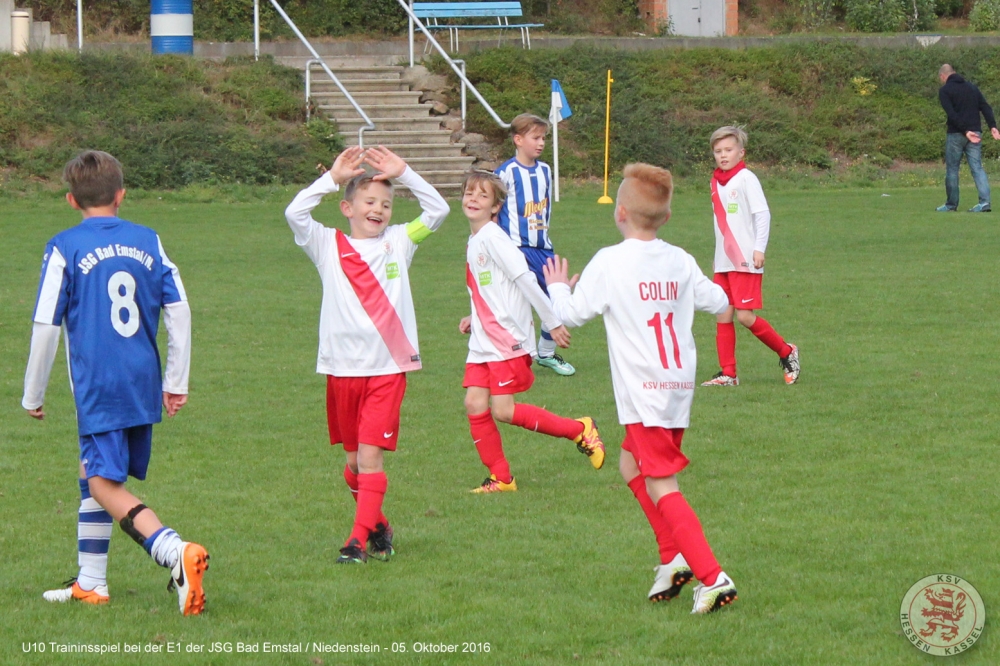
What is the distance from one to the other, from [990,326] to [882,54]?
21.6 meters

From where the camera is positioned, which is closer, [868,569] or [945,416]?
[868,569]

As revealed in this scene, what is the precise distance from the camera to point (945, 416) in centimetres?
871

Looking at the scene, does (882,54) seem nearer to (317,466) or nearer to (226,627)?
(317,466)

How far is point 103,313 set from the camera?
512cm

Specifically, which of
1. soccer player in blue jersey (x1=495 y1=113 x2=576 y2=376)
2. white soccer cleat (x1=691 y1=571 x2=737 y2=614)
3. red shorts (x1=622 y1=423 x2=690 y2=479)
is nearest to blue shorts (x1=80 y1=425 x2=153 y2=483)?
red shorts (x1=622 y1=423 x2=690 y2=479)

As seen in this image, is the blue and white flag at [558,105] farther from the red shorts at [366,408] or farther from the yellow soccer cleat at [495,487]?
the red shorts at [366,408]

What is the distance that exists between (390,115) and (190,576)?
2261 centimetres

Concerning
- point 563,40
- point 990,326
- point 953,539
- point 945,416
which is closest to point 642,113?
point 563,40

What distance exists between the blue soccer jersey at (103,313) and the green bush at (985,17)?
114ft

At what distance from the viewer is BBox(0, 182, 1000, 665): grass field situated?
498 cm

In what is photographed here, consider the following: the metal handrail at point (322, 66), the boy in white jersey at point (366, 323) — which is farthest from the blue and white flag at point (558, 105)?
the boy in white jersey at point (366, 323)

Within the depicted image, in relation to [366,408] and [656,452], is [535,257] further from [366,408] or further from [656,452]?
[656,452]

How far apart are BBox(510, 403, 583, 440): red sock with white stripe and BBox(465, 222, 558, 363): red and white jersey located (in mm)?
380

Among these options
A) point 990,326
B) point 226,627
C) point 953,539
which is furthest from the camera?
point 990,326
